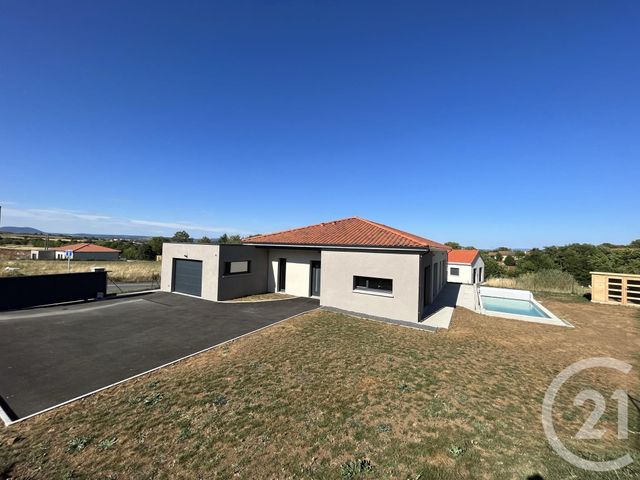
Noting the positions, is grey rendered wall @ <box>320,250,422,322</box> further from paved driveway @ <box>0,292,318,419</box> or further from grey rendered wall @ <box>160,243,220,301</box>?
grey rendered wall @ <box>160,243,220,301</box>

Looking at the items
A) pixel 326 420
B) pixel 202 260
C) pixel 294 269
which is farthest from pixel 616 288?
pixel 202 260

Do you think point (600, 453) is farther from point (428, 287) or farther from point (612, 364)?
point (428, 287)

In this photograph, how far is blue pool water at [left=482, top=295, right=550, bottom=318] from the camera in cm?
1464

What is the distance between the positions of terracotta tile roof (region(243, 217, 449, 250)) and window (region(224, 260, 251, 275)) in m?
1.47

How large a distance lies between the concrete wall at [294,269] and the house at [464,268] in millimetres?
21030

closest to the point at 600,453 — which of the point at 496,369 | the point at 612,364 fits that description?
the point at 496,369

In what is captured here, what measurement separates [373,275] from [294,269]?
6.15 m

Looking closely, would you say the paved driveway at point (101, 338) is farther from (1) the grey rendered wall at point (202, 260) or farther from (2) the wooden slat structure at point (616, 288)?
(2) the wooden slat structure at point (616, 288)

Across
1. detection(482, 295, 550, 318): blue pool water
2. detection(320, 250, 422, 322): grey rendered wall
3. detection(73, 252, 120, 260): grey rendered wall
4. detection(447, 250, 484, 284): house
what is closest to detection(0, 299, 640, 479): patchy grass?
detection(320, 250, 422, 322): grey rendered wall

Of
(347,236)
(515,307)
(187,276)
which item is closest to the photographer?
(347,236)

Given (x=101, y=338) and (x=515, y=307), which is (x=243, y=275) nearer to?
(x=101, y=338)

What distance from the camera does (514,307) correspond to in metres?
16.6

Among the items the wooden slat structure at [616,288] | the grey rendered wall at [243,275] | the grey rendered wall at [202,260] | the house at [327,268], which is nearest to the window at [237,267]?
the house at [327,268]

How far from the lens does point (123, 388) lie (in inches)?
227
